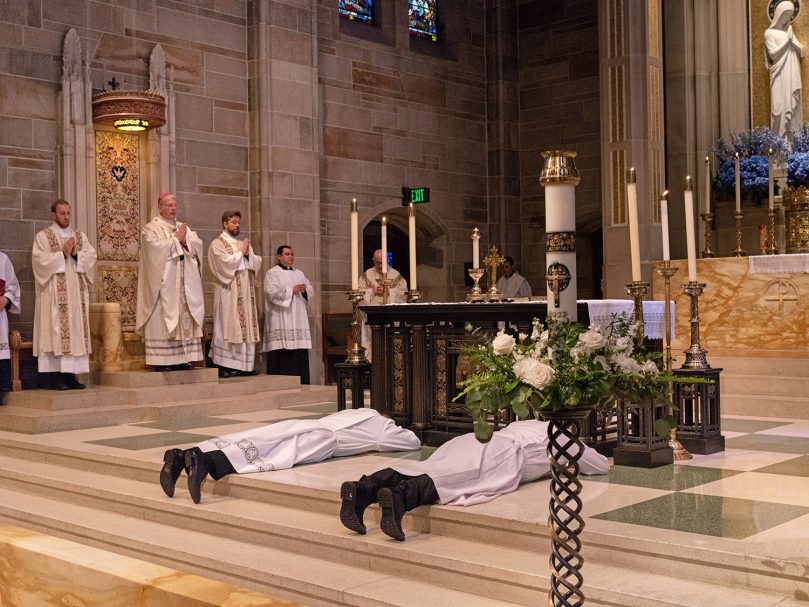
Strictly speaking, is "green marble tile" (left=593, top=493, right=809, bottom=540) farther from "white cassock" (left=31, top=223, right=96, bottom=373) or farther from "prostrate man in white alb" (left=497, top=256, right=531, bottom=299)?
"prostrate man in white alb" (left=497, top=256, right=531, bottom=299)

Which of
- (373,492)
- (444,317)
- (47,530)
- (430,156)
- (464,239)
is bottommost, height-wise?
(47,530)

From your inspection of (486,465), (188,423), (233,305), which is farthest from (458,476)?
(233,305)

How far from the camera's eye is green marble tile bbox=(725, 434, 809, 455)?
22.7 ft

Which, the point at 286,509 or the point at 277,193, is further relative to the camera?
the point at 277,193

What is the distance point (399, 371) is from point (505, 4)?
10346mm

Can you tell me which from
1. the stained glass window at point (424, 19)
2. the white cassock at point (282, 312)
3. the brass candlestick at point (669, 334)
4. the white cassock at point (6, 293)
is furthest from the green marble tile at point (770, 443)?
the stained glass window at point (424, 19)

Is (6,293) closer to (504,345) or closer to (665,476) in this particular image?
(665,476)

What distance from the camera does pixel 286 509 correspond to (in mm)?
5828

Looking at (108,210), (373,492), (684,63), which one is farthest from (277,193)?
(373,492)

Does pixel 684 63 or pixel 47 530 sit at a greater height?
pixel 684 63

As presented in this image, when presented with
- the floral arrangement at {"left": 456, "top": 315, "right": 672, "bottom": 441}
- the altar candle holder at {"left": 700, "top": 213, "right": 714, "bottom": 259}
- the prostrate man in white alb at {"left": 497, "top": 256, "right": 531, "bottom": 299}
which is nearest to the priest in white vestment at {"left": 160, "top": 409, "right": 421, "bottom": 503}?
the floral arrangement at {"left": 456, "top": 315, "right": 672, "bottom": 441}

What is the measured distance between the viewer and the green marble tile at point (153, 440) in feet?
25.5

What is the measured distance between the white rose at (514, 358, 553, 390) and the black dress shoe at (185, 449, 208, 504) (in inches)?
132

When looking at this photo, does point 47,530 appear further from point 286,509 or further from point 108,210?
point 108,210
